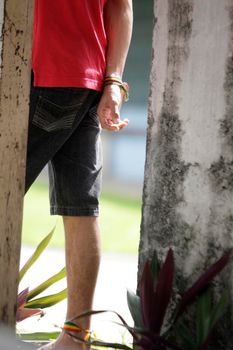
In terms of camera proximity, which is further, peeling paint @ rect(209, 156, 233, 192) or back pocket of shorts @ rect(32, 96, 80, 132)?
back pocket of shorts @ rect(32, 96, 80, 132)

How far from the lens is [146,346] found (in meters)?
2.59

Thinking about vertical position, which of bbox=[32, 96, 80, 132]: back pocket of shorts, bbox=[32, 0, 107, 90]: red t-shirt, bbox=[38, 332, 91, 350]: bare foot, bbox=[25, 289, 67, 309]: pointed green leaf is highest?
bbox=[32, 0, 107, 90]: red t-shirt

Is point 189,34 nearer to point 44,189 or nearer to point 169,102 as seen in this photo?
point 169,102

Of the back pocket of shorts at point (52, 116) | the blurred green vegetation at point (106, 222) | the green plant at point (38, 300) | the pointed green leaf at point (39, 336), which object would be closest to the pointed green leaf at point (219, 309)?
the back pocket of shorts at point (52, 116)

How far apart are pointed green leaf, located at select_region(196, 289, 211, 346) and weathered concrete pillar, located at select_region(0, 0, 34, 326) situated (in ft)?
2.51

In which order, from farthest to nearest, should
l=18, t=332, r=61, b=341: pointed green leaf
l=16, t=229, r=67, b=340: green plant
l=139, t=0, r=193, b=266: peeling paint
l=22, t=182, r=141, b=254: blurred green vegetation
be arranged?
l=22, t=182, r=141, b=254: blurred green vegetation
l=16, t=229, r=67, b=340: green plant
l=18, t=332, r=61, b=341: pointed green leaf
l=139, t=0, r=193, b=266: peeling paint

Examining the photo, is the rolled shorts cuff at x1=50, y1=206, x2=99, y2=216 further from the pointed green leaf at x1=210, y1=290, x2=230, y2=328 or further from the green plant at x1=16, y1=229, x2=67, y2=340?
the pointed green leaf at x1=210, y1=290, x2=230, y2=328

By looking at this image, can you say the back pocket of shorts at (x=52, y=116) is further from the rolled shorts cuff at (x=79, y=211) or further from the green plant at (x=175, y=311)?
the green plant at (x=175, y=311)

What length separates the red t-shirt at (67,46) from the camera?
10.2ft

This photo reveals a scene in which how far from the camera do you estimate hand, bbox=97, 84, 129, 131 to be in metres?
3.09

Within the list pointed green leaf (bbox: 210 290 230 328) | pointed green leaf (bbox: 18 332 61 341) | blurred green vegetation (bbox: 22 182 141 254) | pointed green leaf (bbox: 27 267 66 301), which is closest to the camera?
pointed green leaf (bbox: 210 290 230 328)

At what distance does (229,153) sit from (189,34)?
0.45 metres

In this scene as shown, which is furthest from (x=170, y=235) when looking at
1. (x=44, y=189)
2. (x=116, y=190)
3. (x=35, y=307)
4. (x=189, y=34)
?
(x=116, y=190)

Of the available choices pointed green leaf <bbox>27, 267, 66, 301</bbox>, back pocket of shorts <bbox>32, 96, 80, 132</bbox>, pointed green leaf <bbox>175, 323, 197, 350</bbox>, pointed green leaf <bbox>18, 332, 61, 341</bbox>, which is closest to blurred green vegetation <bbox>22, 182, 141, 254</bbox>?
pointed green leaf <bbox>27, 267, 66, 301</bbox>
